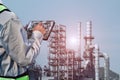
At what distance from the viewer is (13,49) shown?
1.95 meters

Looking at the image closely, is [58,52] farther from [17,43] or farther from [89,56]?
[17,43]

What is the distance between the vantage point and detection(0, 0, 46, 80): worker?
193 cm

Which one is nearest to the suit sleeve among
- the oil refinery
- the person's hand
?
the person's hand

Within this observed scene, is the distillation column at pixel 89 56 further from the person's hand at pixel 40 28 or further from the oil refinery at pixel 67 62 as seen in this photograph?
the person's hand at pixel 40 28

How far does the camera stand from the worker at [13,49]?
193 centimetres

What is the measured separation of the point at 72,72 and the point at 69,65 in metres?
0.87

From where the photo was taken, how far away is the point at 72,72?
3947 centimetres

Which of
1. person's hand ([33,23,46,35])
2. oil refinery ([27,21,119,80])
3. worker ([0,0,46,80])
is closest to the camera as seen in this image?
worker ([0,0,46,80])

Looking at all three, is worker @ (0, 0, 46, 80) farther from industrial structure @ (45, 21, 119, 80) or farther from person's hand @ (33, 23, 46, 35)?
industrial structure @ (45, 21, 119, 80)

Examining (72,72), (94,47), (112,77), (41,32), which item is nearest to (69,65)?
(72,72)

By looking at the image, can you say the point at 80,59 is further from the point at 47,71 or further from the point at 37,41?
the point at 37,41

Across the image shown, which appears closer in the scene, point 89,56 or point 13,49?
point 13,49

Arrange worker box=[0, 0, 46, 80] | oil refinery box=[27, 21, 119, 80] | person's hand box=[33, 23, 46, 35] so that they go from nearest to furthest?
worker box=[0, 0, 46, 80] < person's hand box=[33, 23, 46, 35] < oil refinery box=[27, 21, 119, 80]

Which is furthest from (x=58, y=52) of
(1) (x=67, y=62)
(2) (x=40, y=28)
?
(2) (x=40, y=28)
